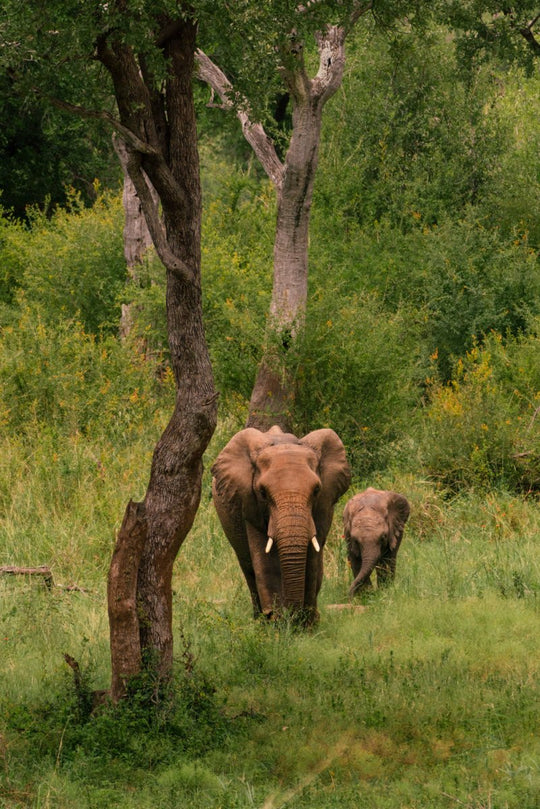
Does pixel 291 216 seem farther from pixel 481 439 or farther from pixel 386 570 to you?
pixel 386 570

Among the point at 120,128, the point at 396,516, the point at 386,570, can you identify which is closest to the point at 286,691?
the point at 386,570

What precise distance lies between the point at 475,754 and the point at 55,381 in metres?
11.5

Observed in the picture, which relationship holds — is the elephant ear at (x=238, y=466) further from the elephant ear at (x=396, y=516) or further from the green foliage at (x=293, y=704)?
the elephant ear at (x=396, y=516)

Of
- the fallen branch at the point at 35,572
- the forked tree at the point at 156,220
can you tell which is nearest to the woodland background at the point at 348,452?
the fallen branch at the point at 35,572

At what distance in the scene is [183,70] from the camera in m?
8.52

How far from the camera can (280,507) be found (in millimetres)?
9758

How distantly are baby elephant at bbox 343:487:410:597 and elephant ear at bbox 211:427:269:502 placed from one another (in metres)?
1.65

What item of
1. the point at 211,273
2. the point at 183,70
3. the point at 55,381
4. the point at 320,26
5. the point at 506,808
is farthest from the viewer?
the point at 211,273

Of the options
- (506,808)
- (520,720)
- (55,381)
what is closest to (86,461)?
(55,381)

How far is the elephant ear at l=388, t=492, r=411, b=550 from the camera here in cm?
1198

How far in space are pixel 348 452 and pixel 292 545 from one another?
696 cm

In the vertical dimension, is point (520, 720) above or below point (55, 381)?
below

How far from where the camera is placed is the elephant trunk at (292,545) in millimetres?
9664

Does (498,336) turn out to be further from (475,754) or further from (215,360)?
(475,754)
